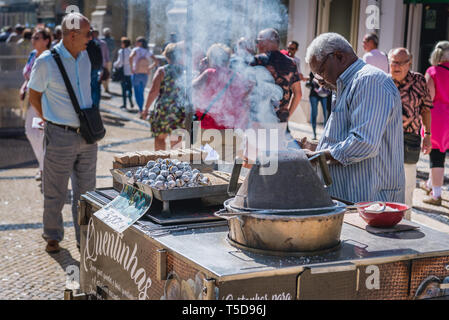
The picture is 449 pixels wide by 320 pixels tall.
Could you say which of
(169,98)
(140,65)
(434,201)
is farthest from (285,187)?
(140,65)

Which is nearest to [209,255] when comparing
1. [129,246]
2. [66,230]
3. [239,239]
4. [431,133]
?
[239,239]

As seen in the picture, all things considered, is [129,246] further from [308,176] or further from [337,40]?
[337,40]

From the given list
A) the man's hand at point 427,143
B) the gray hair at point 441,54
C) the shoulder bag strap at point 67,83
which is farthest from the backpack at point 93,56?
the gray hair at point 441,54

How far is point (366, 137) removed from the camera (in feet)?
9.72

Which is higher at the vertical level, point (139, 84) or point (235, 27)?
point (235, 27)

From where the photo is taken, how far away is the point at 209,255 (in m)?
2.31

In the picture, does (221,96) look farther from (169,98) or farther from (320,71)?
(320,71)

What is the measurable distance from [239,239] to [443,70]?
16.2 feet

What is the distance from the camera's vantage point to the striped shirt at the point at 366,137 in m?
2.99

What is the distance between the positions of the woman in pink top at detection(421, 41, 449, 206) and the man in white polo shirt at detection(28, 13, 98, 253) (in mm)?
3772

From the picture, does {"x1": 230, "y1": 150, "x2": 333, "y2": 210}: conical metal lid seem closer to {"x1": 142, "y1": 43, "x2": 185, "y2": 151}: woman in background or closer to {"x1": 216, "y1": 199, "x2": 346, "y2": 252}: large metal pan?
{"x1": 216, "y1": 199, "x2": 346, "y2": 252}: large metal pan

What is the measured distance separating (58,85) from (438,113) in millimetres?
4136

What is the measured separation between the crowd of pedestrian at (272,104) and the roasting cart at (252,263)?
402 millimetres

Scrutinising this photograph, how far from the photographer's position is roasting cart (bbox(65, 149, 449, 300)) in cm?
216
